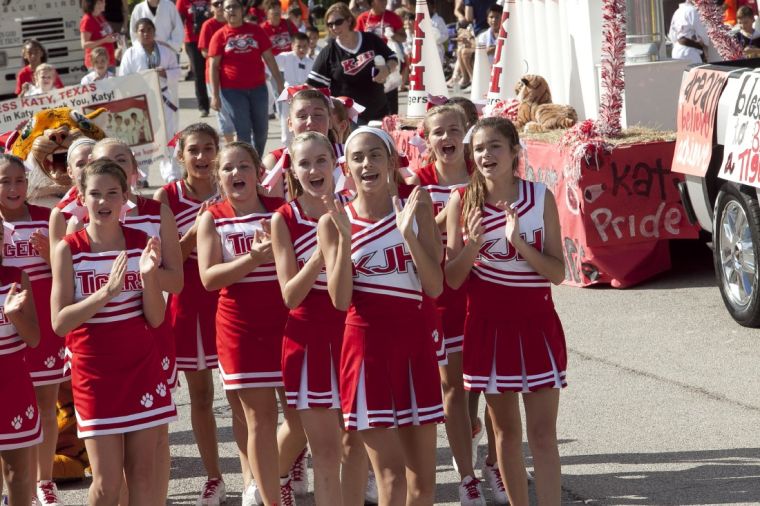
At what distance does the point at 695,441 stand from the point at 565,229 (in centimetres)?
376

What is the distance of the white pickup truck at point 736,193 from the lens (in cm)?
824

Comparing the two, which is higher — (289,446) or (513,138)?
(513,138)

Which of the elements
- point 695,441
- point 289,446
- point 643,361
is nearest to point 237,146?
point 289,446

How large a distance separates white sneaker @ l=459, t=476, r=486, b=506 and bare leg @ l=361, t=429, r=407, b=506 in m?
1.13

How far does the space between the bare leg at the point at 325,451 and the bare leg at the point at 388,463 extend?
0.98ft

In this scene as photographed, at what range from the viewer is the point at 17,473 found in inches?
207

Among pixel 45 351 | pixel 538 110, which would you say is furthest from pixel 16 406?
pixel 538 110

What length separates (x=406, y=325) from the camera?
4875 mm

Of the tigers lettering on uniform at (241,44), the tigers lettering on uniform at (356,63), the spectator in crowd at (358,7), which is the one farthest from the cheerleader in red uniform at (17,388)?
the spectator in crowd at (358,7)

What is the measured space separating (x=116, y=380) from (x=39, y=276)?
1.13 meters

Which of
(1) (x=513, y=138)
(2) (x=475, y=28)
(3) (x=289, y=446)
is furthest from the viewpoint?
(2) (x=475, y=28)

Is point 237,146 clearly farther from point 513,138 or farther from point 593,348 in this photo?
point 593,348

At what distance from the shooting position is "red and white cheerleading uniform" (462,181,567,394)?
5258 mm

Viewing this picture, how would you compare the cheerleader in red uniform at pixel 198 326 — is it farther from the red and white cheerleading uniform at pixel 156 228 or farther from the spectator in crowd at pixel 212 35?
the spectator in crowd at pixel 212 35
